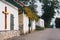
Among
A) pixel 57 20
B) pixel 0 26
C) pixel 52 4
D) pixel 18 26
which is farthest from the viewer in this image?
pixel 52 4

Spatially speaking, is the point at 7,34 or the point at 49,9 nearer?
the point at 7,34

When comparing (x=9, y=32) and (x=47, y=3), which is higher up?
(x=47, y=3)

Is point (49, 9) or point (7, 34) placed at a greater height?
point (49, 9)

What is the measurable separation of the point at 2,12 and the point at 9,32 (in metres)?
2.57

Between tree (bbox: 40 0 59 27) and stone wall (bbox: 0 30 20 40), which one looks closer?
stone wall (bbox: 0 30 20 40)

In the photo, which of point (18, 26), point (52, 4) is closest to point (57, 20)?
point (52, 4)

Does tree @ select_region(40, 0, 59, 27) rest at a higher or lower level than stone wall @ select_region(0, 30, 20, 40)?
higher

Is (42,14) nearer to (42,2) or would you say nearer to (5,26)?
(42,2)

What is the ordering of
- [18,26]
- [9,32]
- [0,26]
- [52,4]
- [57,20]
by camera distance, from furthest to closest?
[52,4], [57,20], [18,26], [9,32], [0,26]

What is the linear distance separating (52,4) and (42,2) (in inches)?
105

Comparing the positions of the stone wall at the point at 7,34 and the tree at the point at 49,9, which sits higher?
the tree at the point at 49,9

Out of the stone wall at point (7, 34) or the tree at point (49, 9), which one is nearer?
the stone wall at point (7, 34)

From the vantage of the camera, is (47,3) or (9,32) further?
(47,3)

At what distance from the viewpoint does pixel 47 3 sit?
69.3m
